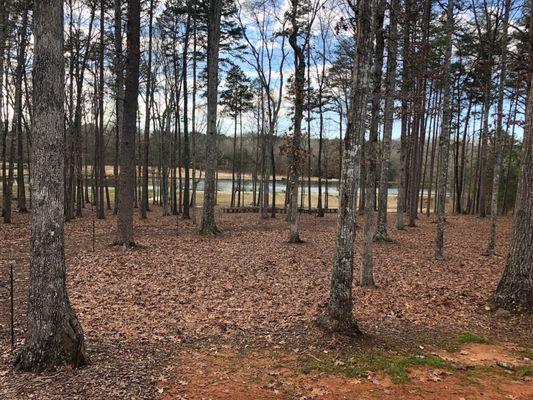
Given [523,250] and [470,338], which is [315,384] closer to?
[470,338]

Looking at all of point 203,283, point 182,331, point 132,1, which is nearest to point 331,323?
point 182,331

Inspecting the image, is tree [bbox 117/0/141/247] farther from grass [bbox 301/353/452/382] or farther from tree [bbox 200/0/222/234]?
grass [bbox 301/353/452/382]

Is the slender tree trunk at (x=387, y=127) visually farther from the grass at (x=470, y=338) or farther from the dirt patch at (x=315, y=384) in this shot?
the dirt patch at (x=315, y=384)

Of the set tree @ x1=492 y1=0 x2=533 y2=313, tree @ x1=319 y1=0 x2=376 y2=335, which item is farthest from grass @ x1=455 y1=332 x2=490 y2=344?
tree @ x1=319 y1=0 x2=376 y2=335

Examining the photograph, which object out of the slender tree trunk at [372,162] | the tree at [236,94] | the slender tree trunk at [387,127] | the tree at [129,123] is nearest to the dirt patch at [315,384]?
the slender tree trunk at [372,162]

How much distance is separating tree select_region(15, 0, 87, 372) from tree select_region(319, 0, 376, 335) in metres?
3.59

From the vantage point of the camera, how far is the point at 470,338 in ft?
20.0

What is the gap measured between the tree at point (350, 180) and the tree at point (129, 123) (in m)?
8.38

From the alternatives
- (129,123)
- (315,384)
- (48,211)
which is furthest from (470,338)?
(129,123)

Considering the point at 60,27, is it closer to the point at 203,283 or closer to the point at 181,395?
the point at 181,395

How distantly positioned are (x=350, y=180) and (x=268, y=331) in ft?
9.09

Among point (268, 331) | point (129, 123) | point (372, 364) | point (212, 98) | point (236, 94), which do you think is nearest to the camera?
point (372, 364)

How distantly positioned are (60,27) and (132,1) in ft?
26.8

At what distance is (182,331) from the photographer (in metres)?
6.27
